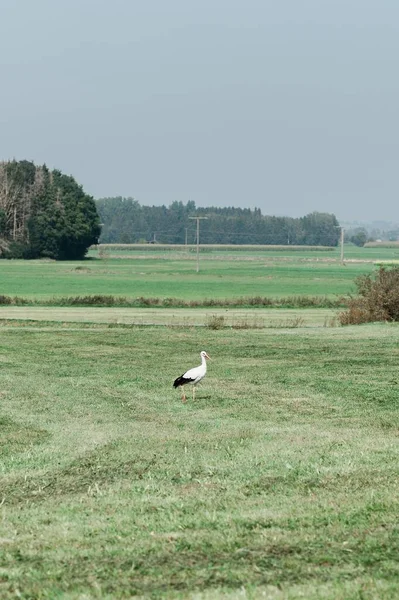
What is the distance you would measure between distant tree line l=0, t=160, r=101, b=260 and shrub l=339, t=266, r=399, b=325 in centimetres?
12894

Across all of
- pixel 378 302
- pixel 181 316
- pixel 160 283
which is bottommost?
pixel 160 283

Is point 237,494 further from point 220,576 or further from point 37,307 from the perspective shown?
point 37,307

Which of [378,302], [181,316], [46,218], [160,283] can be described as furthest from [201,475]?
[46,218]

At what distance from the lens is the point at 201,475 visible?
13.0 meters

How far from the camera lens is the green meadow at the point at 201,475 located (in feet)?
27.4

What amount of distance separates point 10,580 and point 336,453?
645cm

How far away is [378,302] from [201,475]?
3559 centimetres

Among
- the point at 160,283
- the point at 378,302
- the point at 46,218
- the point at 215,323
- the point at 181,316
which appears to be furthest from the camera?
the point at 46,218

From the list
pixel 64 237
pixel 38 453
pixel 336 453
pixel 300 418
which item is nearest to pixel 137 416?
pixel 300 418

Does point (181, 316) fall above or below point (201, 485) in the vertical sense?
below

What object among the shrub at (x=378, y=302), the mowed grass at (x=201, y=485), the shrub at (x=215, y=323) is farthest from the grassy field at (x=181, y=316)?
the mowed grass at (x=201, y=485)

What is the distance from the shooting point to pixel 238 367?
2964cm

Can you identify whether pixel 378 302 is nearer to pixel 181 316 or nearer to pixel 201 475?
pixel 181 316

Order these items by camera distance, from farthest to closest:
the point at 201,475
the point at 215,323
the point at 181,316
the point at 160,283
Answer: the point at 160,283 → the point at 181,316 → the point at 215,323 → the point at 201,475
